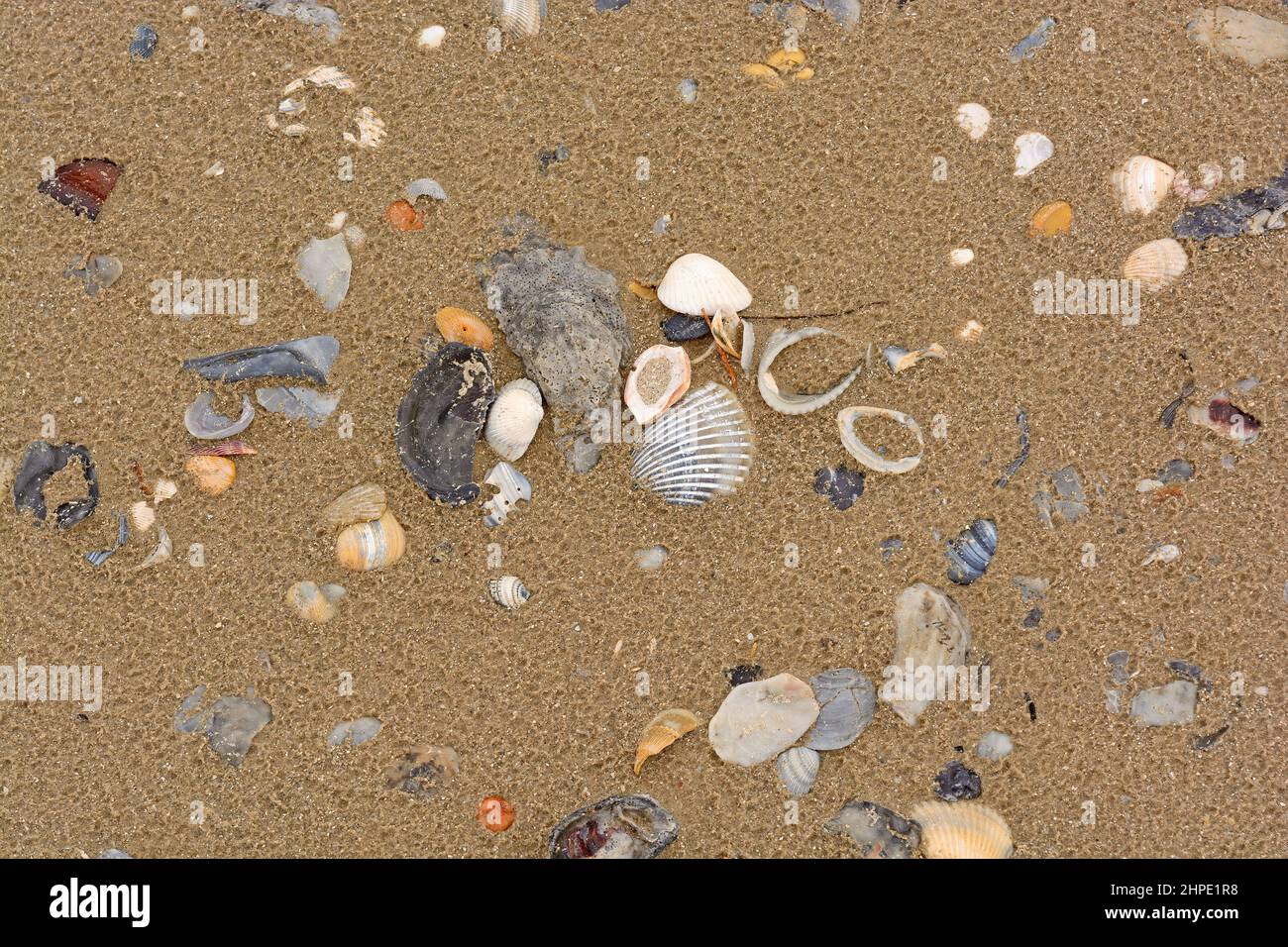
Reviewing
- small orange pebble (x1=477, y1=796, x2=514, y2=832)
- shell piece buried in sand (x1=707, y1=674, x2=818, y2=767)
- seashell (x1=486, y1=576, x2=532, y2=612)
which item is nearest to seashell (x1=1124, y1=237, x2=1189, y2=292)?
shell piece buried in sand (x1=707, y1=674, x2=818, y2=767)

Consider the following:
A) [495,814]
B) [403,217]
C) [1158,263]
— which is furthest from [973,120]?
[495,814]

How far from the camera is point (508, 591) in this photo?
2809 millimetres

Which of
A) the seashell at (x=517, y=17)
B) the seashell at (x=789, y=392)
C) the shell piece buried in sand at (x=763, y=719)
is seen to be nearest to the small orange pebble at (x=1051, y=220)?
the seashell at (x=789, y=392)

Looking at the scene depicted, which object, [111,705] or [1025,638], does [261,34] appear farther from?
[1025,638]

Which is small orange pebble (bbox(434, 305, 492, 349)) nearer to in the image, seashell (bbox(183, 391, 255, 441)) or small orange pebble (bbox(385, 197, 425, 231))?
small orange pebble (bbox(385, 197, 425, 231))

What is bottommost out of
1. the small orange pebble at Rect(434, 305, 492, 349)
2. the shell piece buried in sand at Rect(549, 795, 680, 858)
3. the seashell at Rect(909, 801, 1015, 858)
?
the seashell at Rect(909, 801, 1015, 858)

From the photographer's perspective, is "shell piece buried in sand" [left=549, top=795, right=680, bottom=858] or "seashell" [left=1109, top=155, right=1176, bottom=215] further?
"seashell" [left=1109, top=155, right=1176, bottom=215]

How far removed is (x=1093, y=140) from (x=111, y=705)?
3486 millimetres

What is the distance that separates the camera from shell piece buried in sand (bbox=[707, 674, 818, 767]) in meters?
2.77

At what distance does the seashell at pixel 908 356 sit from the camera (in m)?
2.85

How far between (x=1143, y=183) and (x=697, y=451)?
5.30 ft

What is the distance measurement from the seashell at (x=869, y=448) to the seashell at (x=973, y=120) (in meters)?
0.91

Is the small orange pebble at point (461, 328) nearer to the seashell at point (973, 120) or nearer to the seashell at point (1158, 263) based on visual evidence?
the seashell at point (973, 120)

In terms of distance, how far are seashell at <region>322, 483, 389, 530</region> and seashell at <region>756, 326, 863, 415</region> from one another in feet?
3.95
